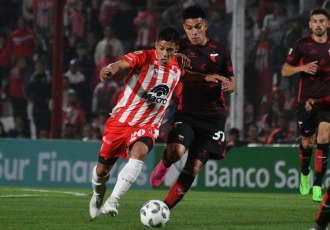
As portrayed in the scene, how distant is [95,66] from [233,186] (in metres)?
4.11

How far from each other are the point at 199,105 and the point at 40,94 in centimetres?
765

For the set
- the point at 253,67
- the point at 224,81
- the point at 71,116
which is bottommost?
the point at 71,116

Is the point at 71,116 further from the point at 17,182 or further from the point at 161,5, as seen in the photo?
the point at 161,5

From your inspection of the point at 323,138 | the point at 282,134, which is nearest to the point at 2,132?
the point at 282,134

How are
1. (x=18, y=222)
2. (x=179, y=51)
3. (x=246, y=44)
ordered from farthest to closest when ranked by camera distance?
1. (x=246, y=44)
2. (x=179, y=51)
3. (x=18, y=222)

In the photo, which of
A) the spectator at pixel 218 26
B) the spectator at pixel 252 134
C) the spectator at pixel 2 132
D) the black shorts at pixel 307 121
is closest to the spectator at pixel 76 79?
the spectator at pixel 2 132

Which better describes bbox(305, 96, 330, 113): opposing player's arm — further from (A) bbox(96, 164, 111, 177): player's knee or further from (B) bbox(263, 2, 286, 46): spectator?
(B) bbox(263, 2, 286, 46): spectator

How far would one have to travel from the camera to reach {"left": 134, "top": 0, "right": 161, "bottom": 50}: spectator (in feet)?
47.8

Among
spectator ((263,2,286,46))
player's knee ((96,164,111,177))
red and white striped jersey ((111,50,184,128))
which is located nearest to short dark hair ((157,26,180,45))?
red and white striped jersey ((111,50,184,128))

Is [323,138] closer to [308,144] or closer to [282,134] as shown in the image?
[308,144]

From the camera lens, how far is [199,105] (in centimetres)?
747

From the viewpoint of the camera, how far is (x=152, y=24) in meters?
14.7

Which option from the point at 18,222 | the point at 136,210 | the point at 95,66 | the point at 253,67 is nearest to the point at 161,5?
the point at 95,66

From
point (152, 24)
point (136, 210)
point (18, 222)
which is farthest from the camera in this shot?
point (152, 24)
